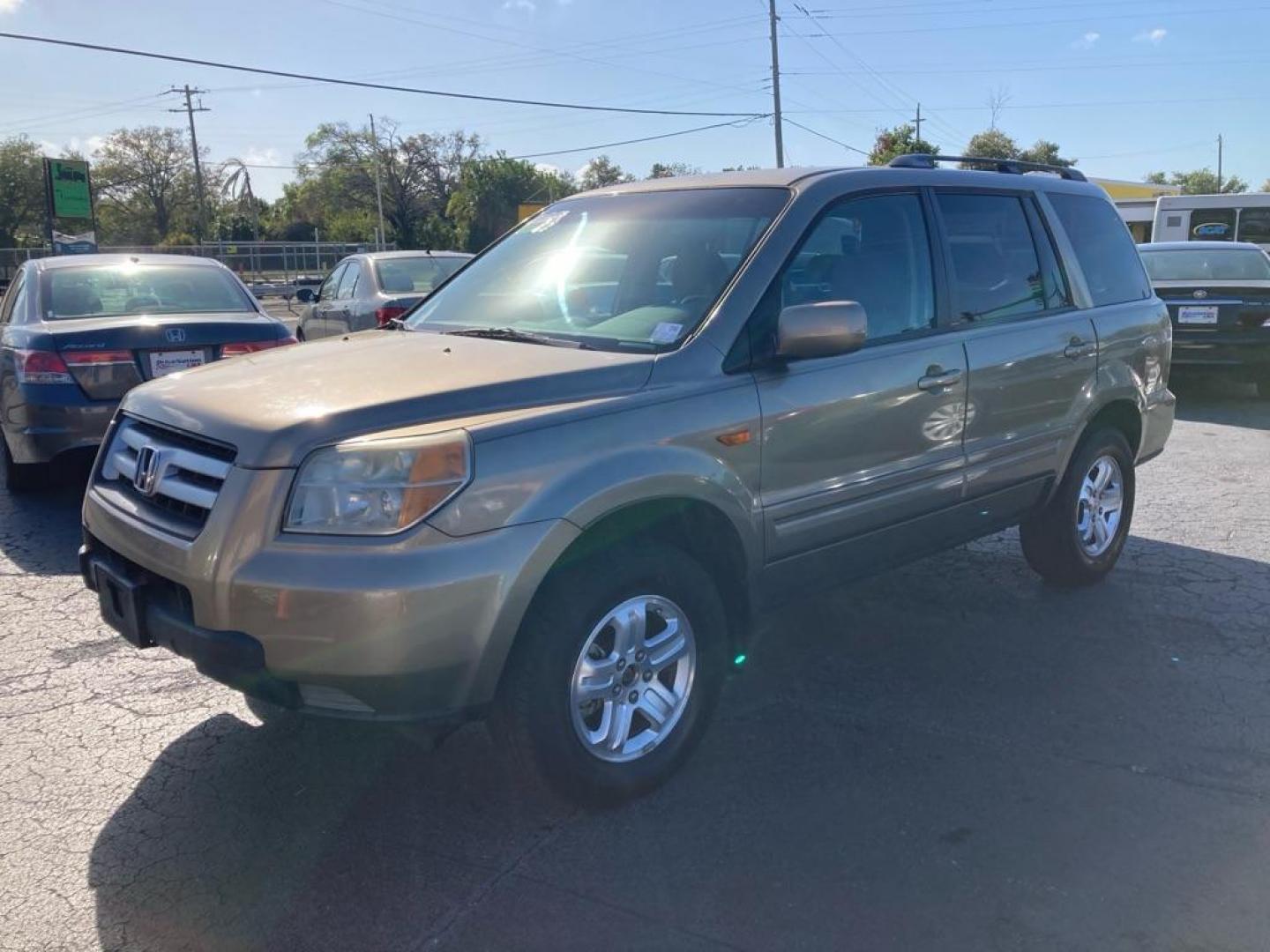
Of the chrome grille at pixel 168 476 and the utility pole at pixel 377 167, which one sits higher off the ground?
the utility pole at pixel 377 167

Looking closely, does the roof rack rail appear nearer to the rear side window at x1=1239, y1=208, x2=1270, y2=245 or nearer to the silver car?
the silver car

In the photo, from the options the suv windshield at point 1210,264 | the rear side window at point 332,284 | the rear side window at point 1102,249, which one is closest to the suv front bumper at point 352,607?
the rear side window at point 1102,249

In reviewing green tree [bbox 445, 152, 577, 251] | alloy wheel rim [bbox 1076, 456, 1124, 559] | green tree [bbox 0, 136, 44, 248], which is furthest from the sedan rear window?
green tree [bbox 0, 136, 44, 248]

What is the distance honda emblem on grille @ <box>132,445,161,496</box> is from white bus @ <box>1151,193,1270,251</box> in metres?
25.3

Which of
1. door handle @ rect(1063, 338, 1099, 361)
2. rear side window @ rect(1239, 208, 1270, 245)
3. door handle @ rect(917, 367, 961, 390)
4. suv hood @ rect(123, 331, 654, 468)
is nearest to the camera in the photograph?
suv hood @ rect(123, 331, 654, 468)

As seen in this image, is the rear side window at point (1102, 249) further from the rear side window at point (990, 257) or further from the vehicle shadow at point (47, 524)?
the vehicle shadow at point (47, 524)

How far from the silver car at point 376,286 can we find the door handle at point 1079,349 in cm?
696

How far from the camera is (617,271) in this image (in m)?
4.15

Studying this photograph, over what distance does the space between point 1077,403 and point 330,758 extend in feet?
11.8

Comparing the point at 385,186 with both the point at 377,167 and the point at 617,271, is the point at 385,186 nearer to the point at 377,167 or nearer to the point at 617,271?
the point at 377,167

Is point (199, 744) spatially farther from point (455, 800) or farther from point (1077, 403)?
point (1077, 403)

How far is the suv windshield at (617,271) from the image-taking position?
3830 millimetres

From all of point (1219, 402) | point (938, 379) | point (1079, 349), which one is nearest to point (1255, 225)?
point (1219, 402)

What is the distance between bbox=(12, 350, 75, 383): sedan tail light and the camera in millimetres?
6453
